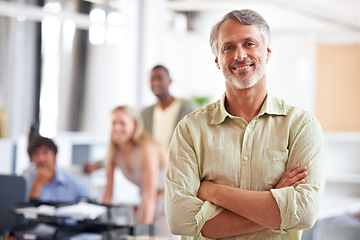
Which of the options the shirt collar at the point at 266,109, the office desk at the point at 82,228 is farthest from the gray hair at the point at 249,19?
the office desk at the point at 82,228

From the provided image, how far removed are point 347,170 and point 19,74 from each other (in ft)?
14.3

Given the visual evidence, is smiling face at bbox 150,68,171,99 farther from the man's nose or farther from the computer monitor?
the man's nose

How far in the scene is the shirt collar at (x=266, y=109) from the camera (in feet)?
5.39

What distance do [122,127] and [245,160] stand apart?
2525mm

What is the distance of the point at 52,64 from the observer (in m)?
5.66

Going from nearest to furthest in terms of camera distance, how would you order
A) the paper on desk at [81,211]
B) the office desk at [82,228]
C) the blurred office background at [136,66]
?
the office desk at [82,228] < the paper on desk at [81,211] < the blurred office background at [136,66]

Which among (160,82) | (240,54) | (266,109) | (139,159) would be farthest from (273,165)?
(160,82)

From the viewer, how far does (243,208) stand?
156 cm

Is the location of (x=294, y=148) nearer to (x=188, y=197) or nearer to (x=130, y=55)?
(x=188, y=197)

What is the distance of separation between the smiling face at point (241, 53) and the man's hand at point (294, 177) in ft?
0.85

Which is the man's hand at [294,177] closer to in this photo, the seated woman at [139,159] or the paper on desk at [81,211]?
the paper on desk at [81,211]

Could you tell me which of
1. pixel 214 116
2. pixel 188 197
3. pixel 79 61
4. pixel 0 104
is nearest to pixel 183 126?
pixel 214 116

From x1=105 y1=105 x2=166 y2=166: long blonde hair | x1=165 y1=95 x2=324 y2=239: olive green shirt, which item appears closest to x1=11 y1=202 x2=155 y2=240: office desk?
x1=105 y1=105 x2=166 y2=166: long blonde hair

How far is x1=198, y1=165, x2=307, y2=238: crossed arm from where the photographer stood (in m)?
1.54
